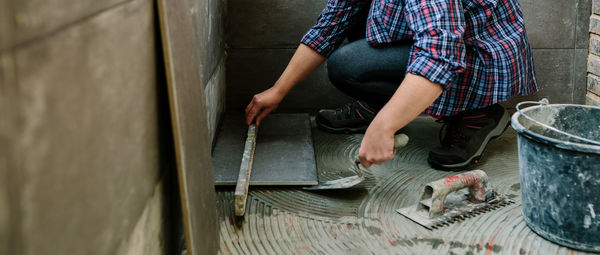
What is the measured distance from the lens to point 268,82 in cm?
279

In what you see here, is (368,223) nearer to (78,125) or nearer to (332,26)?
(332,26)

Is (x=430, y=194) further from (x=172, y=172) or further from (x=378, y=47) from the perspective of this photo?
(x=172, y=172)

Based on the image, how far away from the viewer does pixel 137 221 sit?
987mm

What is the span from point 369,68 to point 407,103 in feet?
1.79

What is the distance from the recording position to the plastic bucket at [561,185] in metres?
1.39

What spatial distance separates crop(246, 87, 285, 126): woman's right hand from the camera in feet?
6.97

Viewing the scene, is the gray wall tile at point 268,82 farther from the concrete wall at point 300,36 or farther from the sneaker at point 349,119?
the sneaker at point 349,119

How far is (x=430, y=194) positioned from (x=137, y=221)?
3.39 ft

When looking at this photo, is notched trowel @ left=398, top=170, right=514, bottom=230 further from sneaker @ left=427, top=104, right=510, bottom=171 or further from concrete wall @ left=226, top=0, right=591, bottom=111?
concrete wall @ left=226, top=0, right=591, bottom=111

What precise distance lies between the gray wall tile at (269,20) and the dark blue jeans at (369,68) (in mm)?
521

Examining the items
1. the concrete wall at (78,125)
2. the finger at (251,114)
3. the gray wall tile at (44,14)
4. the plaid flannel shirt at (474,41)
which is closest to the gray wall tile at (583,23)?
the plaid flannel shirt at (474,41)

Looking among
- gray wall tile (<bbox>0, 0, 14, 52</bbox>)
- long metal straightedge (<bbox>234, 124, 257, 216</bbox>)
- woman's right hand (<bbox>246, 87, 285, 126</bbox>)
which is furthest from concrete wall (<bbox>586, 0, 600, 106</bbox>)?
gray wall tile (<bbox>0, 0, 14, 52</bbox>)

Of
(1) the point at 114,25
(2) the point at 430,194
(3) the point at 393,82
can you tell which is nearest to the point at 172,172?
(1) the point at 114,25

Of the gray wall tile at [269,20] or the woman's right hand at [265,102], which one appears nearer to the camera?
the woman's right hand at [265,102]
